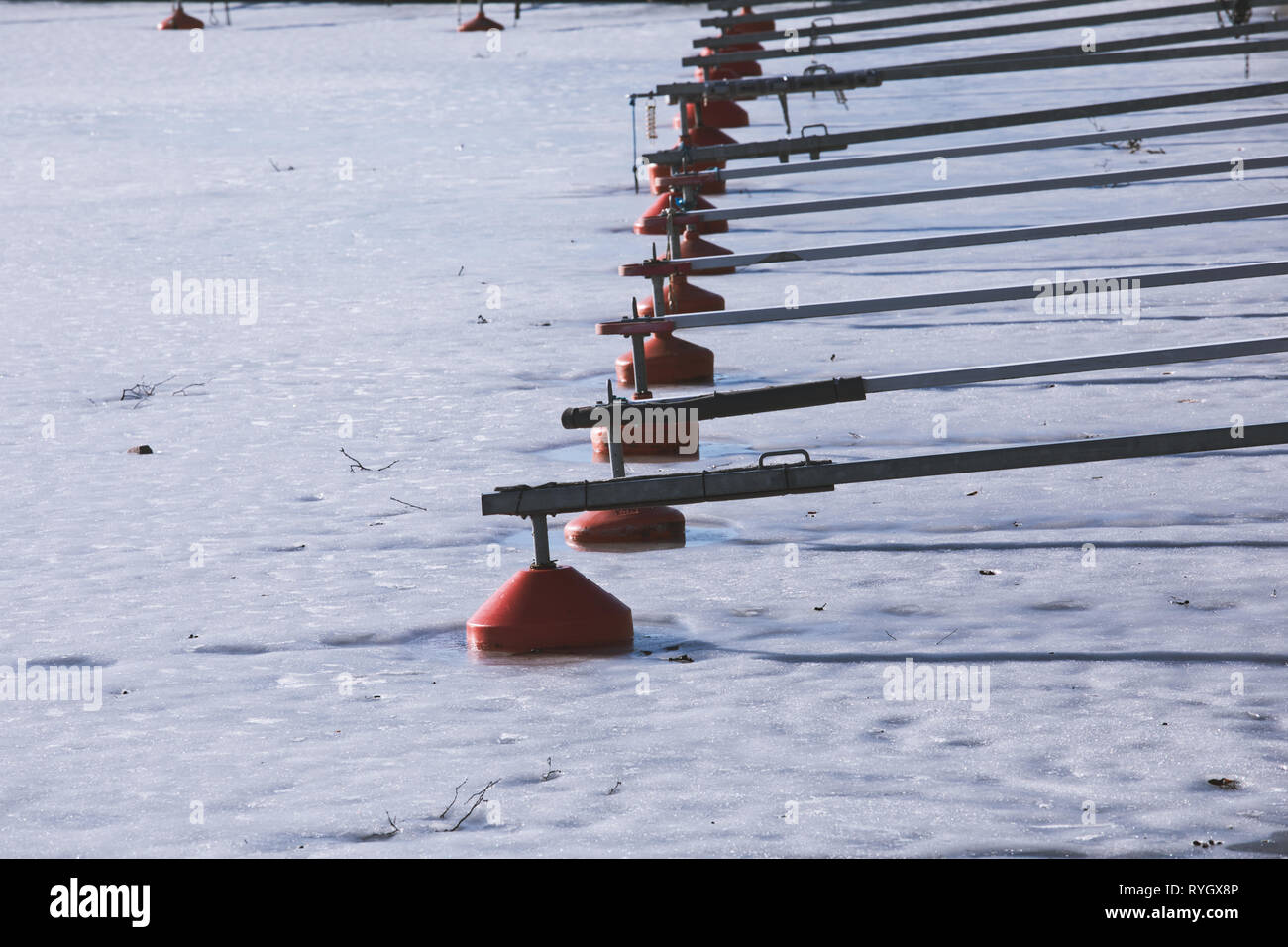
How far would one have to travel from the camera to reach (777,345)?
944 centimetres

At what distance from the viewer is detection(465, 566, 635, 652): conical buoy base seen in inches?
201

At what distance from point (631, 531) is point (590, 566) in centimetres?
25

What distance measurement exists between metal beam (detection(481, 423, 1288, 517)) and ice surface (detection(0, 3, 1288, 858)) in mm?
361

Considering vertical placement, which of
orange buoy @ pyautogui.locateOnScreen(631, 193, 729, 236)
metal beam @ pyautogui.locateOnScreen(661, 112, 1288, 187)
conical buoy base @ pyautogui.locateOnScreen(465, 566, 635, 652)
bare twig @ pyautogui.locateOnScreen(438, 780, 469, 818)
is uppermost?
metal beam @ pyautogui.locateOnScreen(661, 112, 1288, 187)

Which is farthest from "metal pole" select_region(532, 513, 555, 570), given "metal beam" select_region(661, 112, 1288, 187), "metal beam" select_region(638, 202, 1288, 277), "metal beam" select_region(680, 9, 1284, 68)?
"metal beam" select_region(680, 9, 1284, 68)

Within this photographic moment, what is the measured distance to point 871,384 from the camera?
5980 mm

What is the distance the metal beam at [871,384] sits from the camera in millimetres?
5973

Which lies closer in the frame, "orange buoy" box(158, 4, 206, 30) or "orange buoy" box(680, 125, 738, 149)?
"orange buoy" box(680, 125, 738, 149)

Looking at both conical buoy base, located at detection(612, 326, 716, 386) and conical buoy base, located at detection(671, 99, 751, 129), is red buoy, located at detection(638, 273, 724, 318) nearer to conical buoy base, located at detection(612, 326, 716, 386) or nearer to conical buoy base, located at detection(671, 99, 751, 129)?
conical buoy base, located at detection(612, 326, 716, 386)

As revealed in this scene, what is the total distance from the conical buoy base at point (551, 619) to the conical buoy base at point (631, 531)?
935 millimetres

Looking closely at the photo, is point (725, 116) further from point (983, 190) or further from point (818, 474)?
point (818, 474)

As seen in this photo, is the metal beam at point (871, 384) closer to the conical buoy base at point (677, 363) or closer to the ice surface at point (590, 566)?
the ice surface at point (590, 566)

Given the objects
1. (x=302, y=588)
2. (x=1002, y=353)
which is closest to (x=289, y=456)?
(x=302, y=588)

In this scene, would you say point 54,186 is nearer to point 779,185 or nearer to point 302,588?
point 779,185
